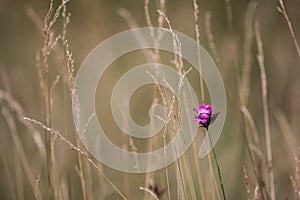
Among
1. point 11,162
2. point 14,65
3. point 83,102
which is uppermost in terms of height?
point 14,65

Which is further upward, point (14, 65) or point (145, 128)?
point (14, 65)

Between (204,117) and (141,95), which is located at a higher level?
(141,95)

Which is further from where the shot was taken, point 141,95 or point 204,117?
point 141,95

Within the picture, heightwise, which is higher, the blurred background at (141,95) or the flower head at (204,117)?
the blurred background at (141,95)

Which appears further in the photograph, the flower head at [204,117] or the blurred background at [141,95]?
the blurred background at [141,95]

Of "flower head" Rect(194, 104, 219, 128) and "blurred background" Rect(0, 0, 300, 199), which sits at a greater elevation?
"blurred background" Rect(0, 0, 300, 199)

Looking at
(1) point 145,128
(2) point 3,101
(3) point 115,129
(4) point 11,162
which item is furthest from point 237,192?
(2) point 3,101

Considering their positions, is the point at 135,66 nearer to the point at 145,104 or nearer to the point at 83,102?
the point at 145,104

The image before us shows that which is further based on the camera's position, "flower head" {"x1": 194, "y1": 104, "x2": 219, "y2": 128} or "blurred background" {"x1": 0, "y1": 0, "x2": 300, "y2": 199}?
"blurred background" {"x1": 0, "y1": 0, "x2": 300, "y2": 199}
